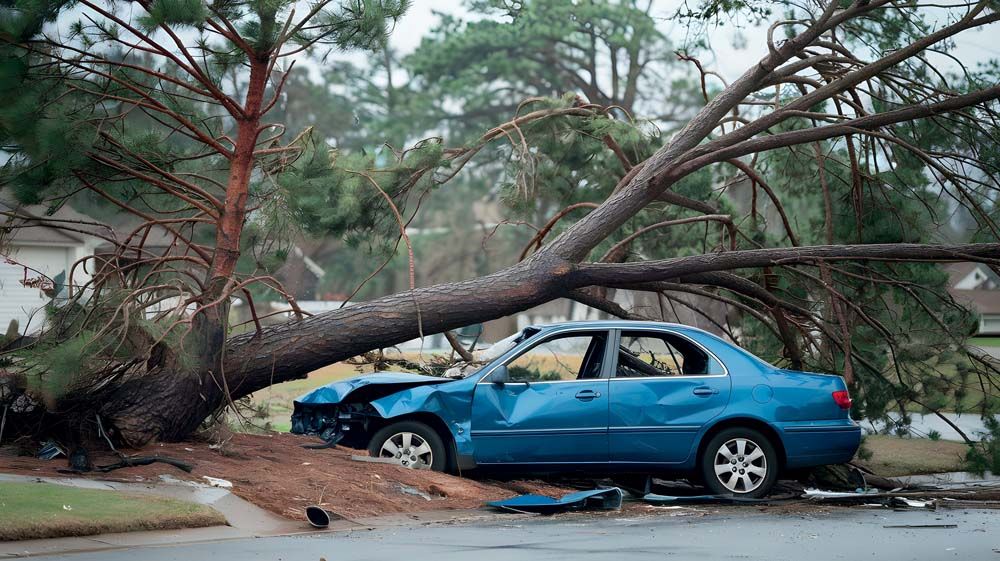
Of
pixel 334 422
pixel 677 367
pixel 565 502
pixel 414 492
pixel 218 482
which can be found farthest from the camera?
pixel 677 367

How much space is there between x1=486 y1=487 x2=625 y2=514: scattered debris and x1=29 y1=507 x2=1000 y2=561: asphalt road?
19cm

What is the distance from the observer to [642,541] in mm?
7793

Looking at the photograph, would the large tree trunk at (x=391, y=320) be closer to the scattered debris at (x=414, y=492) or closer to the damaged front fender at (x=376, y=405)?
the damaged front fender at (x=376, y=405)

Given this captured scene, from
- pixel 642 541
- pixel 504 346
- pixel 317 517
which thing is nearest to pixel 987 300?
pixel 504 346

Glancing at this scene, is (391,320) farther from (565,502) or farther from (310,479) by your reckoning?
(565,502)

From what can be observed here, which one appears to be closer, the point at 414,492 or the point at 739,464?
the point at 414,492

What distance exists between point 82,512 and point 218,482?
5.96ft

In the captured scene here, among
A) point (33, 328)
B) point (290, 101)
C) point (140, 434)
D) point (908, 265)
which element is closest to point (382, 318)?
point (140, 434)

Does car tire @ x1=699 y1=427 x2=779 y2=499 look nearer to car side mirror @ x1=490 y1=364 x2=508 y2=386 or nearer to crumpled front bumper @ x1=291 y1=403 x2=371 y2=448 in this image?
car side mirror @ x1=490 y1=364 x2=508 y2=386

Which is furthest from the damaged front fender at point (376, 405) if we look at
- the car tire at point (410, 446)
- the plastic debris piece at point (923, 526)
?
the plastic debris piece at point (923, 526)

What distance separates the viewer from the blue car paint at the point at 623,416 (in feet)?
33.5

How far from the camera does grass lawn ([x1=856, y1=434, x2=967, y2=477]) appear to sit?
556 inches

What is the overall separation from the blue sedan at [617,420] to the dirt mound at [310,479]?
35 centimetres

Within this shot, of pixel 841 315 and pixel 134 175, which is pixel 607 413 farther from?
pixel 134 175
